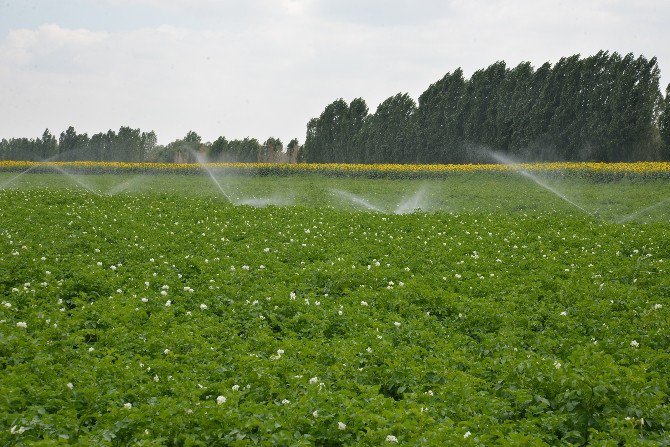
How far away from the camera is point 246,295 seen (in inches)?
352

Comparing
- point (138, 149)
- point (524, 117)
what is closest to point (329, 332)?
point (524, 117)

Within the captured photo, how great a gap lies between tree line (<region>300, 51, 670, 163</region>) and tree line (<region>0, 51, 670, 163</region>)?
66mm

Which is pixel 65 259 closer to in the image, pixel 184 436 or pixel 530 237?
pixel 184 436

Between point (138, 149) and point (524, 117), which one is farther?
point (138, 149)

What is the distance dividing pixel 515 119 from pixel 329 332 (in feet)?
129

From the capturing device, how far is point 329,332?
25.5 ft

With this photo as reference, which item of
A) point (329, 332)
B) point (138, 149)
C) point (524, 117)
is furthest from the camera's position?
point (138, 149)

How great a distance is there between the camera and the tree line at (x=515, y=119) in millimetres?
36875

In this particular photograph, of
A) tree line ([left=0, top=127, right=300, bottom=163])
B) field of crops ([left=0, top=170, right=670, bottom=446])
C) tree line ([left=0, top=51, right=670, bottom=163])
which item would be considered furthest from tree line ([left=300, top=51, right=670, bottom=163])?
field of crops ([left=0, top=170, right=670, bottom=446])

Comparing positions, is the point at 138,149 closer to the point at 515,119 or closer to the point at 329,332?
the point at 515,119

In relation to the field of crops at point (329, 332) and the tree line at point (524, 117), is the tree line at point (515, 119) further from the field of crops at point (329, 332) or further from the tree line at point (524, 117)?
the field of crops at point (329, 332)

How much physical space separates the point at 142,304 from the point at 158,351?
176 centimetres

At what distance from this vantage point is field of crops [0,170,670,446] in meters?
5.06

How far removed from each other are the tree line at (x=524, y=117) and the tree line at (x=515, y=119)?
0.07 meters
